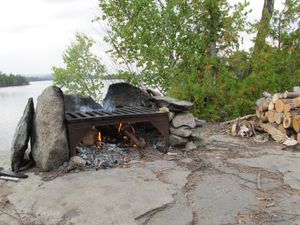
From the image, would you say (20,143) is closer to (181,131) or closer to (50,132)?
(50,132)

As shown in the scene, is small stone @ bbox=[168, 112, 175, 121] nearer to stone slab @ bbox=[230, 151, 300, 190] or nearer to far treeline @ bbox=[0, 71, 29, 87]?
stone slab @ bbox=[230, 151, 300, 190]

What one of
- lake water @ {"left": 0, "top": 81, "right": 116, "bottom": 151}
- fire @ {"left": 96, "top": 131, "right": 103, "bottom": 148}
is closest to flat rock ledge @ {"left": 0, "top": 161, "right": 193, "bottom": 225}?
fire @ {"left": 96, "top": 131, "right": 103, "bottom": 148}

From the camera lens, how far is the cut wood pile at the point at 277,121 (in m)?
5.06

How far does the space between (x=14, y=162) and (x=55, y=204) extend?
1180mm

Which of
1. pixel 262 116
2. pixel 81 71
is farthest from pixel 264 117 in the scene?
pixel 81 71

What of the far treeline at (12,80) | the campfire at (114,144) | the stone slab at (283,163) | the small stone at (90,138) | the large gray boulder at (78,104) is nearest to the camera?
the stone slab at (283,163)

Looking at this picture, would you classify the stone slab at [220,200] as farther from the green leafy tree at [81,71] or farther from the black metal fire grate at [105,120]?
the green leafy tree at [81,71]

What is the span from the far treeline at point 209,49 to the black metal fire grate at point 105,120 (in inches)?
99.7

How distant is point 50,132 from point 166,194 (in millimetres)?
1508

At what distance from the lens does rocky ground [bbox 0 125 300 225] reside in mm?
2621

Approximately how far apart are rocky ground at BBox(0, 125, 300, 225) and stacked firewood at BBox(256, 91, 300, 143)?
88cm

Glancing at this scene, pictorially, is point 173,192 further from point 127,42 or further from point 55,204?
point 127,42

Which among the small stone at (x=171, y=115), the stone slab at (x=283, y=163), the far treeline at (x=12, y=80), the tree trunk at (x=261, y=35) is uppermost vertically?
the tree trunk at (x=261, y=35)

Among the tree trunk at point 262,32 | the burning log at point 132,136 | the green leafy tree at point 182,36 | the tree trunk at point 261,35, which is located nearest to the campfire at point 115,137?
the burning log at point 132,136
